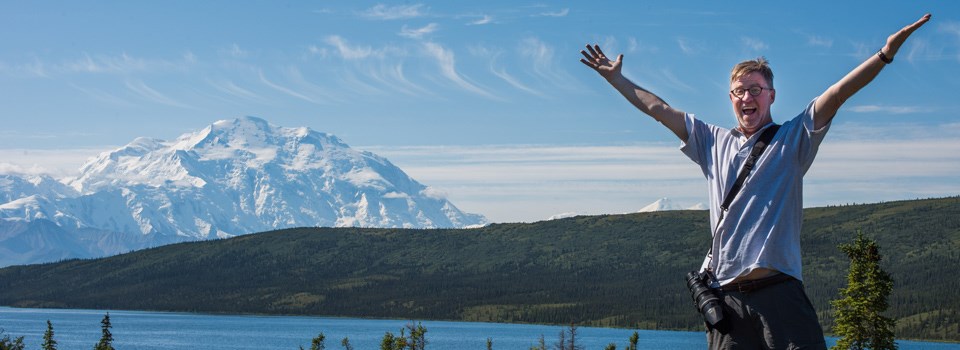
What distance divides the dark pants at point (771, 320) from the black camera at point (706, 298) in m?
0.07

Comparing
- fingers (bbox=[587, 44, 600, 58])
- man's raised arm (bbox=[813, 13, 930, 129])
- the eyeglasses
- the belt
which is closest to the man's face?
the eyeglasses

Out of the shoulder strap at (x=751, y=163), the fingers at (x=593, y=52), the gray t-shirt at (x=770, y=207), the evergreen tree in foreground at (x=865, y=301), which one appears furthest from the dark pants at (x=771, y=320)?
the evergreen tree in foreground at (x=865, y=301)

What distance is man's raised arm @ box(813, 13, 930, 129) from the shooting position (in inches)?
241

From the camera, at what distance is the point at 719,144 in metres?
6.90

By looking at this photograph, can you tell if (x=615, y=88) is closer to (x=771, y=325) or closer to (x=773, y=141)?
(x=773, y=141)

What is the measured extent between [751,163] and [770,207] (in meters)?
0.27

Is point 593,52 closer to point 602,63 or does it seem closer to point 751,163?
point 602,63

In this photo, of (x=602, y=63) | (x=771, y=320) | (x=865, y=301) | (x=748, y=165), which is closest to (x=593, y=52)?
(x=602, y=63)

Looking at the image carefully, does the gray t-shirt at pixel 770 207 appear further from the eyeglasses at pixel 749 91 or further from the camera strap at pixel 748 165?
the eyeglasses at pixel 749 91

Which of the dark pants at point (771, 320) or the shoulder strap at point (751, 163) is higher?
the shoulder strap at point (751, 163)

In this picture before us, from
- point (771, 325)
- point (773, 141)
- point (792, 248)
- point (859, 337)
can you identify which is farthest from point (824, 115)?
point (859, 337)

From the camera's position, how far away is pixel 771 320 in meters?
6.53

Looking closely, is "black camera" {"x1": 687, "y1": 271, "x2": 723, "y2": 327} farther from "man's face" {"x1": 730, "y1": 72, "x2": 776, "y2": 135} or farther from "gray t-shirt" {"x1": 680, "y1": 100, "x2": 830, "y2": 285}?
"man's face" {"x1": 730, "y1": 72, "x2": 776, "y2": 135}

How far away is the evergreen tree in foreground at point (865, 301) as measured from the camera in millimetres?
40438
